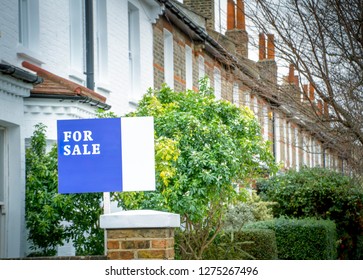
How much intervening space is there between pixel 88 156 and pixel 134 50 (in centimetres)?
961

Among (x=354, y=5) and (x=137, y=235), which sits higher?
(x=354, y=5)

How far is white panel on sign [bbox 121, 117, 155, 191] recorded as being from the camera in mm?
9961

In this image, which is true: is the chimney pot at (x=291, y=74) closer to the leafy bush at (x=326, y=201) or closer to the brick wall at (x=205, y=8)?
the leafy bush at (x=326, y=201)

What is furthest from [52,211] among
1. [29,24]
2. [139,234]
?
[139,234]

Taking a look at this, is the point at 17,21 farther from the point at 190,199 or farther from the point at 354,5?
the point at 354,5

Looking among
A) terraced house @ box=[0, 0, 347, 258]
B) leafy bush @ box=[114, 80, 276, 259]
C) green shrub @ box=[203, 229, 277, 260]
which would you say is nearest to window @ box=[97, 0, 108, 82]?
terraced house @ box=[0, 0, 347, 258]

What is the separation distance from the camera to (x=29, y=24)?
44.9 feet

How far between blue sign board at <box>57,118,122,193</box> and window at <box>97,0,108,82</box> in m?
6.68

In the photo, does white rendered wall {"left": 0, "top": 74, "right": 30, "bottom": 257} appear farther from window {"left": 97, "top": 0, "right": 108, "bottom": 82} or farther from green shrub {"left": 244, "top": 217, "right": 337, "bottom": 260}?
green shrub {"left": 244, "top": 217, "right": 337, "bottom": 260}

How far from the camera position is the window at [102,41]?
1677 cm
